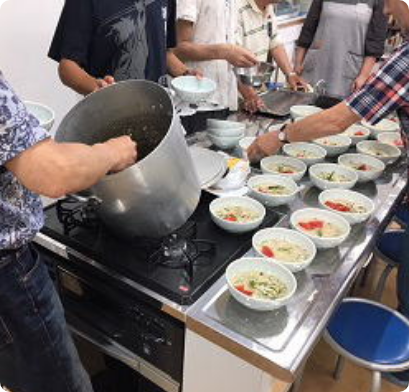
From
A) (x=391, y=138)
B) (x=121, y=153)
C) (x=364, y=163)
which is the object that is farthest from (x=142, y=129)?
(x=391, y=138)

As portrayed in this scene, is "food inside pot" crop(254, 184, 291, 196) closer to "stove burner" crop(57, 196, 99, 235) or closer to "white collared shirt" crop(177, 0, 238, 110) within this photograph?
"stove burner" crop(57, 196, 99, 235)

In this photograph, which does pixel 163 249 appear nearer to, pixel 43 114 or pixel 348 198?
pixel 43 114

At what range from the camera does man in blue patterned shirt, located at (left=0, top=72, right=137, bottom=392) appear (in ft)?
2.37

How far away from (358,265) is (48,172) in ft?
2.70

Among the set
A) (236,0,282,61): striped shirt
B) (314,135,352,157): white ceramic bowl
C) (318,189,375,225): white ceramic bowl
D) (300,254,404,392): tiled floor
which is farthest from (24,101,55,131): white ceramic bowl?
(300,254,404,392): tiled floor

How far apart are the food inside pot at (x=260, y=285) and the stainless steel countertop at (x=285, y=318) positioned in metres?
0.03

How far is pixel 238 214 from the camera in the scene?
1221mm

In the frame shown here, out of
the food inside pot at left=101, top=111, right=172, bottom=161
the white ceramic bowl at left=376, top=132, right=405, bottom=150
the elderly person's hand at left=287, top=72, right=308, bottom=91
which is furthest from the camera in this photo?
the elderly person's hand at left=287, top=72, right=308, bottom=91

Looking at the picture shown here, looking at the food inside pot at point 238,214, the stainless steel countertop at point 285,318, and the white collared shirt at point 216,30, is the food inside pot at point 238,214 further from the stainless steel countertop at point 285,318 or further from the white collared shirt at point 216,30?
the white collared shirt at point 216,30

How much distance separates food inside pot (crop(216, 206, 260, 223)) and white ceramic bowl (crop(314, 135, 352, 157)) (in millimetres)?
612

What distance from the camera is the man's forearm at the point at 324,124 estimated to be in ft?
4.63

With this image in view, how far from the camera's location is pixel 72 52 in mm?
1456

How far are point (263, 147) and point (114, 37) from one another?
635mm

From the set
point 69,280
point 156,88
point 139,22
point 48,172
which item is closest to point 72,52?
point 139,22
